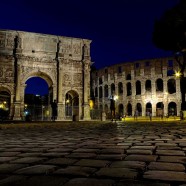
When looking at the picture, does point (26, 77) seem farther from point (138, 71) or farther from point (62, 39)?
point (138, 71)

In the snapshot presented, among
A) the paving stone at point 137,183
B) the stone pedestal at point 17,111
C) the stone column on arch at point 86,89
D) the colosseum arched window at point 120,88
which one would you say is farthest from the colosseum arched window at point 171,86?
the paving stone at point 137,183

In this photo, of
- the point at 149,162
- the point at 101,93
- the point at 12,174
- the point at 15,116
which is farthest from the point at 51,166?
the point at 101,93

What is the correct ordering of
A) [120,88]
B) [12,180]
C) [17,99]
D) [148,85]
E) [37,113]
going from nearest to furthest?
[12,180]
[17,99]
[37,113]
[148,85]
[120,88]

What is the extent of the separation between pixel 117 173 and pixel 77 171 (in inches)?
13.6

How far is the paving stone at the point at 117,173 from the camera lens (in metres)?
1.97

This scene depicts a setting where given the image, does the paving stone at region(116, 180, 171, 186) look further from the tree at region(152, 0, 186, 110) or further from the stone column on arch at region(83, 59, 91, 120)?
the stone column on arch at region(83, 59, 91, 120)

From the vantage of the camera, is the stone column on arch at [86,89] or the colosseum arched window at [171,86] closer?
the stone column on arch at [86,89]

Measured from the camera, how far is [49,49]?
A: 92.6 ft

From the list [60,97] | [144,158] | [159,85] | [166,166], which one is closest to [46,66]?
[60,97]

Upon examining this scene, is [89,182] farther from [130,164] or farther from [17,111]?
[17,111]

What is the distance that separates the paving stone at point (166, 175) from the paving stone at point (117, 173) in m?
0.11

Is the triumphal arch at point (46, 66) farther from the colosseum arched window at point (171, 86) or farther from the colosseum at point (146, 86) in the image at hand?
the colosseum arched window at point (171, 86)

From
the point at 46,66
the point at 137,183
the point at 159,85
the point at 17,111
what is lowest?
the point at 137,183

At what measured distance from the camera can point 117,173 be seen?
206 centimetres
